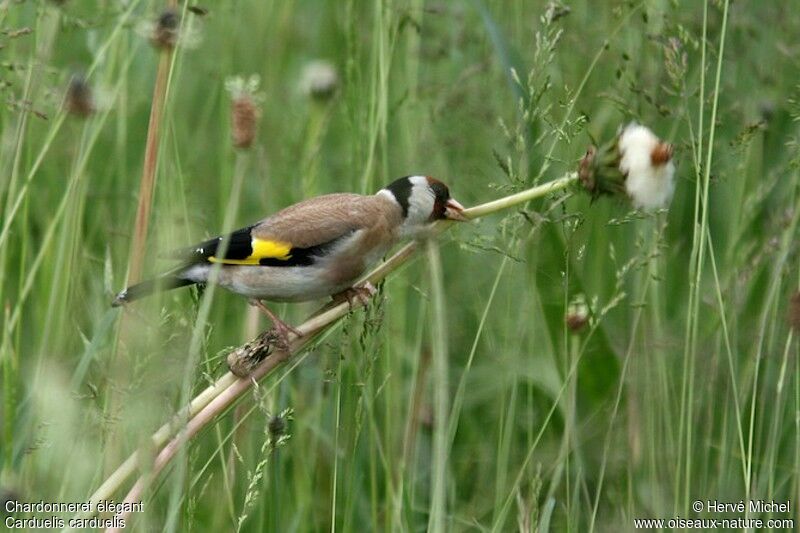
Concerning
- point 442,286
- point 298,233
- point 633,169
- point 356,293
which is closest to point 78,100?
point 298,233

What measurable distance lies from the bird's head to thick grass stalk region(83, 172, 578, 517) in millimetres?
375

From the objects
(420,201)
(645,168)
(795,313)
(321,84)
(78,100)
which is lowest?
(795,313)

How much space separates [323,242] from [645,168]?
124 centimetres

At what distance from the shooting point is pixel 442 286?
3164mm

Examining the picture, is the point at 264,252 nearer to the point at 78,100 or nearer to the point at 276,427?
the point at 78,100

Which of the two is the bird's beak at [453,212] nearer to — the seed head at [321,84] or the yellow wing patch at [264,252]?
the yellow wing patch at [264,252]

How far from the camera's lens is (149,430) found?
164 centimetres

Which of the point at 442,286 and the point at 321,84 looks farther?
the point at 321,84

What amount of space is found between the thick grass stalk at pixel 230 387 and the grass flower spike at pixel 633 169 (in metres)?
0.04

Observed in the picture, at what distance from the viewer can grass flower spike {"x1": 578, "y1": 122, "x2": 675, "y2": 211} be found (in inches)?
78.1

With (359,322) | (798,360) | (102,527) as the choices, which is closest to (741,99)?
(798,360)

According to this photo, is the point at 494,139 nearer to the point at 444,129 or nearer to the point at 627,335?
the point at 444,129

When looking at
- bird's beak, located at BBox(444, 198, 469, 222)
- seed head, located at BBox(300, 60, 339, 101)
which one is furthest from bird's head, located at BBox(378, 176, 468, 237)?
seed head, located at BBox(300, 60, 339, 101)

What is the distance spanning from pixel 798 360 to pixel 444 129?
1.69 m
